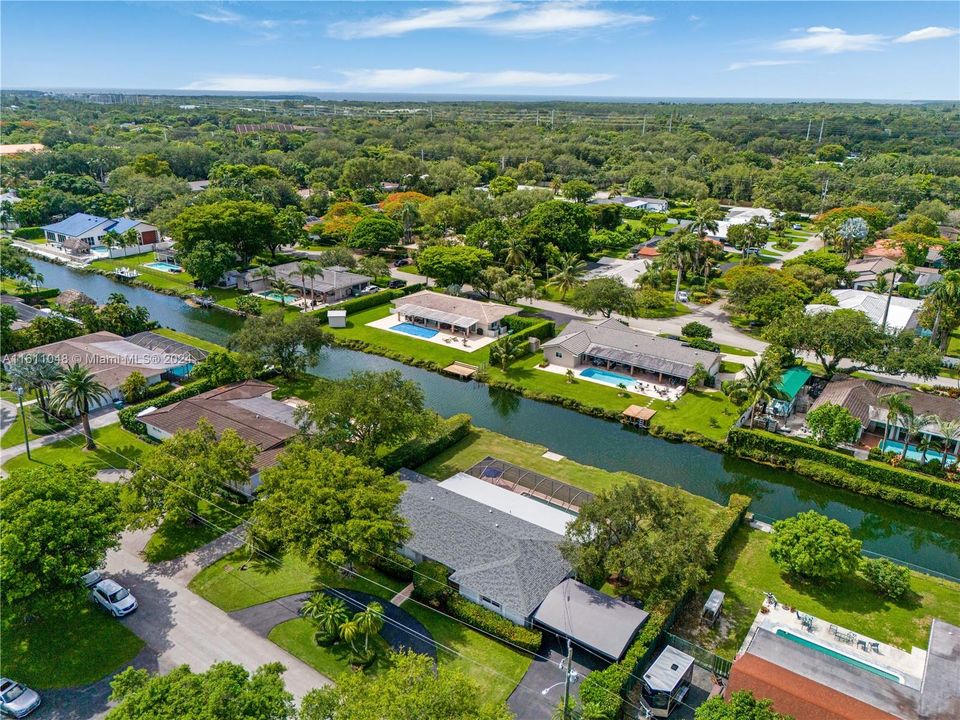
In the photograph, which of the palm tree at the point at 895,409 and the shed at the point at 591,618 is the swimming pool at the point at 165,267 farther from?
the palm tree at the point at 895,409

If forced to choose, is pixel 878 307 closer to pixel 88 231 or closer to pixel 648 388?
pixel 648 388

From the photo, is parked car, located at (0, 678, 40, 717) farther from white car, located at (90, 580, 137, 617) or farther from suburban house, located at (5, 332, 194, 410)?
suburban house, located at (5, 332, 194, 410)

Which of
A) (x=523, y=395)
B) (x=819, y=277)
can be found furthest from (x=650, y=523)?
(x=819, y=277)

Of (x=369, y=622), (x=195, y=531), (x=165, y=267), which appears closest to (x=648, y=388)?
(x=369, y=622)

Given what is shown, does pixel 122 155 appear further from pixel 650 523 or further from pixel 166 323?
pixel 650 523

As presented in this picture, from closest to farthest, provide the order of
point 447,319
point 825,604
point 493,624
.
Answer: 1. point 493,624
2. point 825,604
3. point 447,319

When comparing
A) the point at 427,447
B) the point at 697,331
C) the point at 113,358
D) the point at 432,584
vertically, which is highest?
the point at 113,358
